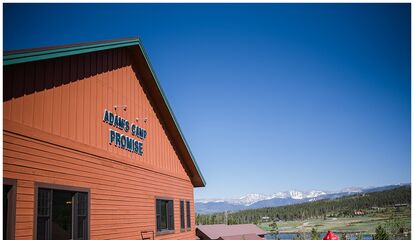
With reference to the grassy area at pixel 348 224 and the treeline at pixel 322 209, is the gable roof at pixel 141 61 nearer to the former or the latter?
the grassy area at pixel 348 224

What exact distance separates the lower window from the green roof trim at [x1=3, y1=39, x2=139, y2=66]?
2.82 meters

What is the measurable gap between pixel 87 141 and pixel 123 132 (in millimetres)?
2247

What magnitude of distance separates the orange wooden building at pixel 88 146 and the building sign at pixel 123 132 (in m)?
0.03

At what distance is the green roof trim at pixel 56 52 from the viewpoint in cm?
811

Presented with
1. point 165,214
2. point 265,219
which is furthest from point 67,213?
point 265,219

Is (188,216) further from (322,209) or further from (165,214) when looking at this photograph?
(322,209)

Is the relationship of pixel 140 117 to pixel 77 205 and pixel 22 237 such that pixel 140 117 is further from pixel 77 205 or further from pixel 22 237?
pixel 22 237

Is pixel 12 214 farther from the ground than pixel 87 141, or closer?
closer

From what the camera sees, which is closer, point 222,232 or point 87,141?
point 87,141

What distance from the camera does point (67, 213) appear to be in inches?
415

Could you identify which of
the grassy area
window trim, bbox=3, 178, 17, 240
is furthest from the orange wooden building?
the grassy area

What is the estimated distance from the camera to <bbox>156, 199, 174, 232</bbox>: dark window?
15.5 m

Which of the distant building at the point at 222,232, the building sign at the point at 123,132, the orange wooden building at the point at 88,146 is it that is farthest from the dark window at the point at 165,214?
the distant building at the point at 222,232

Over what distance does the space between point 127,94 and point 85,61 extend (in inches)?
103
